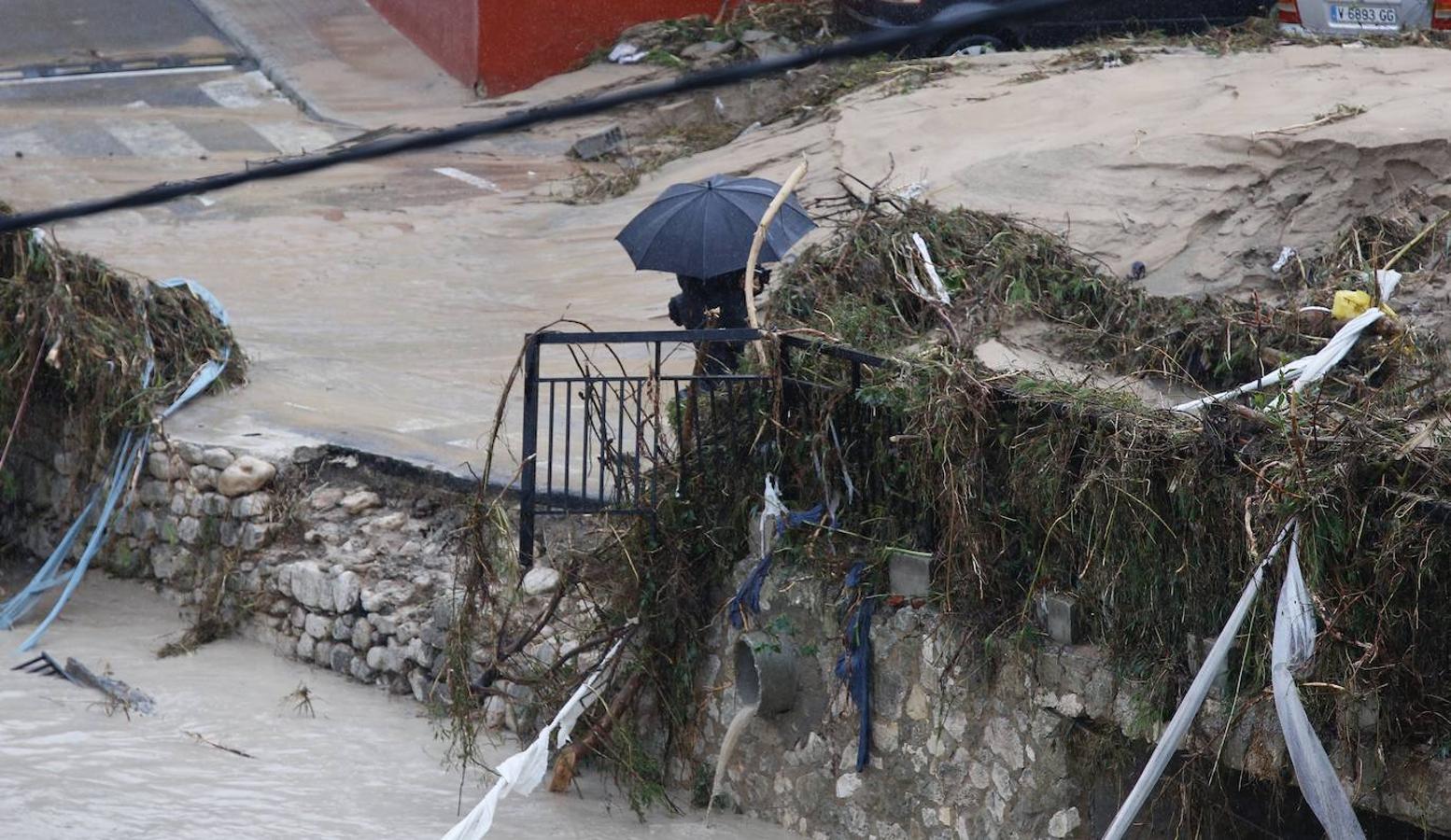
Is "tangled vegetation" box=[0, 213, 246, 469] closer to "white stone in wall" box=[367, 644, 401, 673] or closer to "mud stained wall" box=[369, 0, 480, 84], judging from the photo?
"white stone in wall" box=[367, 644, 401, 673]

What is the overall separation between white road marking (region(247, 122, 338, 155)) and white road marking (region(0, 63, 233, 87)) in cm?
216

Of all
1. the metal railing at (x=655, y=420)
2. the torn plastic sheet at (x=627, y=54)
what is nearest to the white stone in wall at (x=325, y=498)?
the metal railing at (x=655, y=420)

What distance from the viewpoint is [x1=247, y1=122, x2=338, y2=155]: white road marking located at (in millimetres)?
14398

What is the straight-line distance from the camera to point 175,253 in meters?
11.3

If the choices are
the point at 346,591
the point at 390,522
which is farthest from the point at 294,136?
the point at 346,591

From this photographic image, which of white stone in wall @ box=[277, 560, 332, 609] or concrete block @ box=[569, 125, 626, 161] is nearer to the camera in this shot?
white stone in wall @ box=[277, 560, 332, 609]

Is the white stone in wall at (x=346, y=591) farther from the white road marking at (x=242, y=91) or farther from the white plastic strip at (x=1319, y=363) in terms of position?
the white road marking at (x=242, y=91)

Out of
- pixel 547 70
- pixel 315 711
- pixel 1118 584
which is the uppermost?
pixel 547 70

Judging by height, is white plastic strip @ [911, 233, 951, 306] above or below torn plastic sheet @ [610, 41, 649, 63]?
below

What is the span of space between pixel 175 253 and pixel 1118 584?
8.42 meters

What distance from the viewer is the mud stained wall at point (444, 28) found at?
16.3m

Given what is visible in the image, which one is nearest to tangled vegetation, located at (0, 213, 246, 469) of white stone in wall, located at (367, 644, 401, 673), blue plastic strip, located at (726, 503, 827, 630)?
white stone in wall, located at (367, 644, 401, 673)

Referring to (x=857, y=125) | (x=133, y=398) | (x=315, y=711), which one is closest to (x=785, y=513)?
(x=315, y=711)

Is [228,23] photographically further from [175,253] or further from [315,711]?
[315,711]
